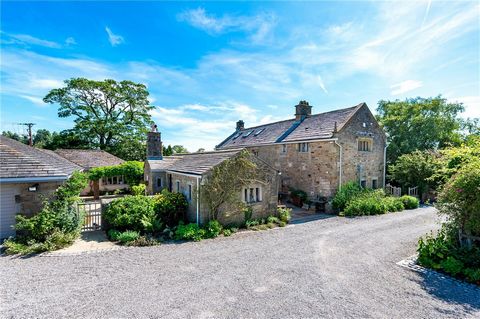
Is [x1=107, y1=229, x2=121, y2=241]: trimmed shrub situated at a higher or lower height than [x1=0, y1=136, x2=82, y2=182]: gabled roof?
lower

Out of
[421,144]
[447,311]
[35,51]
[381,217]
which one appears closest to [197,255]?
[447,311]

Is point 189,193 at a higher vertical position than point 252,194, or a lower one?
higher

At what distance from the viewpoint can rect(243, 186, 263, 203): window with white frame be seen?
1416cm

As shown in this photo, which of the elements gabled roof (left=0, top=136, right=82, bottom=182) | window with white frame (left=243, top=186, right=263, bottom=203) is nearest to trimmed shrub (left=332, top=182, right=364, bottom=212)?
window with white frame (left=243, top=186, right=263, bottom=203)

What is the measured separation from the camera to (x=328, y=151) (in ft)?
62.6

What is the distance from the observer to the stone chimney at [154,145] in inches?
887

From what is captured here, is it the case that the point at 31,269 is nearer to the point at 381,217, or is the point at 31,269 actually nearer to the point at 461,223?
the point at 461,223

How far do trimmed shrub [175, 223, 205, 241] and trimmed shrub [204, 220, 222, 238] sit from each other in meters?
0.32

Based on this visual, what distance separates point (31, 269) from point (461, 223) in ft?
51.0

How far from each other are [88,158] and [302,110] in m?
25.7

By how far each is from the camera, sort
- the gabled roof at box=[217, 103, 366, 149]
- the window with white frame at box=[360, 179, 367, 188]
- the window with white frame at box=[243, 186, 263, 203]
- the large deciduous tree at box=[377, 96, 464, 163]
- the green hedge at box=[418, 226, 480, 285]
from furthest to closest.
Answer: the large deciduous tree at box=[377, 96, 464, 163] → the window with white frame at box=[360, 179, 367, 188] → the gabled roof at box=[217, 103, 366, 149] → the window with white frame at box=[243, 186, 263, 203] → the green hedge at box=[418, 226, 480, 285]

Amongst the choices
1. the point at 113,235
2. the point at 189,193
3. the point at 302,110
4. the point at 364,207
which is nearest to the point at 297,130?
the point at 302,110

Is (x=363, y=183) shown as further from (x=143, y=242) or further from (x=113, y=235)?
(x=113, y=235)

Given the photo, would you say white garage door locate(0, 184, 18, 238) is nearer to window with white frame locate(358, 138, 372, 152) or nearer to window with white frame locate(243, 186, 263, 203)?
window with white frame locate(243, 186, 263, 203)
